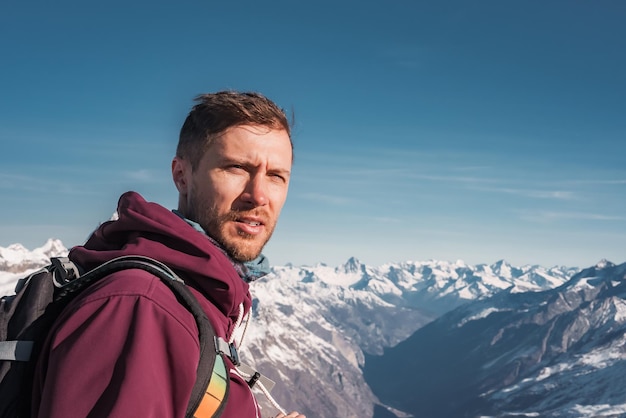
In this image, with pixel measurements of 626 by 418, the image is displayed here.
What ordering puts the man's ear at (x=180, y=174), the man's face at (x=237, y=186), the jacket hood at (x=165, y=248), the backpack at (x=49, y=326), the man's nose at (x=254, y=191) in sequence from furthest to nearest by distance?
the man's ear at (x=180, y=174)
the man's nose at (x=254, y=191)
the man's face at (x=237, y=186)
the jacket hood at (x=165, y=248)
the backpack at (x=49, y=326)

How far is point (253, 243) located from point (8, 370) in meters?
2.38

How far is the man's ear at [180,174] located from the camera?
531cm

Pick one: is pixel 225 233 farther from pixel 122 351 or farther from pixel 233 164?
pixel 122 351

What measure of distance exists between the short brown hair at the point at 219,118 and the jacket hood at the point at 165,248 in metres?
0.86

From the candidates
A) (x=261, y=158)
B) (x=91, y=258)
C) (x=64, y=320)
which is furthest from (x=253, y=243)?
(x=64, y=320)

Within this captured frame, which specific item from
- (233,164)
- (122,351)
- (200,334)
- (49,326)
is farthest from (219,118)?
(122,351)

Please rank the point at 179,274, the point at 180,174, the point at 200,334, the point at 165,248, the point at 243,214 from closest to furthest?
1. the point at 200,334
2. the point at 165,248
3. the point at 179,274
4. the point at 243,214
5. the point at 180,174

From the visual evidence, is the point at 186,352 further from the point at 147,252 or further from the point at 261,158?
the point at 261,158

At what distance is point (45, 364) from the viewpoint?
3402mm

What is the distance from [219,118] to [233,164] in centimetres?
47

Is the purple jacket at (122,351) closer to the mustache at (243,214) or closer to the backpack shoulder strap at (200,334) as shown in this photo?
the backpack shoulder strap at (200,334)

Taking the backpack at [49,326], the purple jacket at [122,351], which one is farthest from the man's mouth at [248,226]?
the backpack at [49,326]

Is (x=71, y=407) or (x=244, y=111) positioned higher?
(x=244, y=111)

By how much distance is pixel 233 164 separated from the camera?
4949 millimetres
